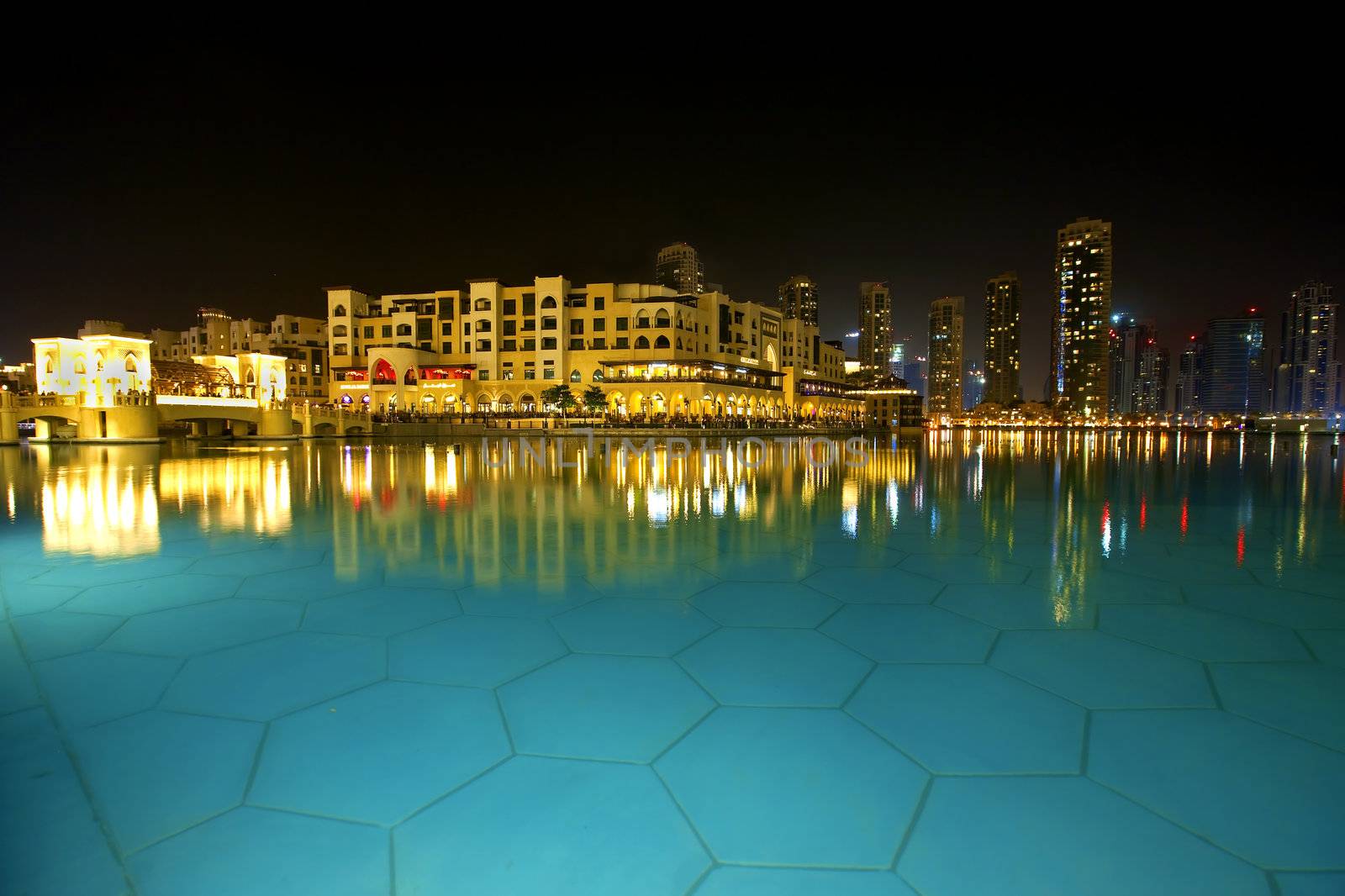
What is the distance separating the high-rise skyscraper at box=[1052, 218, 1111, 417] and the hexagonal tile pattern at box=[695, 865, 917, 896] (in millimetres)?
175984

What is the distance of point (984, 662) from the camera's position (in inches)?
117

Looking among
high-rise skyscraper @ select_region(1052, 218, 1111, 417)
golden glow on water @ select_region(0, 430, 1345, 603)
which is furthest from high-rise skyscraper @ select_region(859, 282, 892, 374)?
golden glow on water @ select_region(0, 430, 1345, 603)

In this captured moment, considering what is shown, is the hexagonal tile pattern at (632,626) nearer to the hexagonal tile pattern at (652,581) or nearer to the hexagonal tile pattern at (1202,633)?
the hexagonal tile pattern at (652,581)

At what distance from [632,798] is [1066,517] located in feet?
25.2

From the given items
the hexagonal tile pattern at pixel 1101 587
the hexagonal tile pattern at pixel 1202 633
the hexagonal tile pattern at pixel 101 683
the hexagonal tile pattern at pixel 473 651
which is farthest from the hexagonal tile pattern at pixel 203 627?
the hexagonal tile pattern at pixel 1101 587

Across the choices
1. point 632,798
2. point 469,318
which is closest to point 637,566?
point 632,798

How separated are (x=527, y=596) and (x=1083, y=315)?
17840 cm

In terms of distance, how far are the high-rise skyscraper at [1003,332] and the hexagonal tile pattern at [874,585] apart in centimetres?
20978

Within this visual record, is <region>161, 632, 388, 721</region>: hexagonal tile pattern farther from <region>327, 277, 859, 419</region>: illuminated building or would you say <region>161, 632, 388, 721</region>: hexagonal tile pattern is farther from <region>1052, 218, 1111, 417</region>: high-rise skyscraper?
<region>1052, 218, 1111, 417</region>: high-rise skyscraper

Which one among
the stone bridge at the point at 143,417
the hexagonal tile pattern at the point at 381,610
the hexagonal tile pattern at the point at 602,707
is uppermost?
the stone bridge at the point at 143,417

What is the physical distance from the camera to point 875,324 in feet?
589

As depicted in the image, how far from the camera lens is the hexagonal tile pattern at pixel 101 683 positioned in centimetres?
251

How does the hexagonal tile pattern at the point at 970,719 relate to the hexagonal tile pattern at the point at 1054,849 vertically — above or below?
above

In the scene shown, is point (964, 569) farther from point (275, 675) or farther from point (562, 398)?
point (562, 398)
